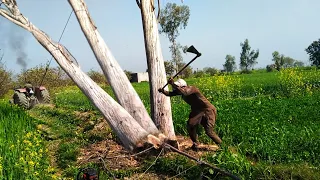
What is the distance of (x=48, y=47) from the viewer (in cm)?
770

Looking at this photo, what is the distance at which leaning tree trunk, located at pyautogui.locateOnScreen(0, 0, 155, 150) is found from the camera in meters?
7.14

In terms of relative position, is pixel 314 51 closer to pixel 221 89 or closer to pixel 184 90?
pixel 221 89

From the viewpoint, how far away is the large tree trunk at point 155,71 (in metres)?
7.88

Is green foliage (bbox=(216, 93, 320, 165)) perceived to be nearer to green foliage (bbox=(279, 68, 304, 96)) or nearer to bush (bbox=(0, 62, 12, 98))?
green foliage (bbox=(279, 68, 304, 96))

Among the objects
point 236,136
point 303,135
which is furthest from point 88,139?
point 303,135

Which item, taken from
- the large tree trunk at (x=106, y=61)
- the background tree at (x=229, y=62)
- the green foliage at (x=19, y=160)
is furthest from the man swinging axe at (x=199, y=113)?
the background tree at (x=229, y=62)

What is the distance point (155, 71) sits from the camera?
7922mm

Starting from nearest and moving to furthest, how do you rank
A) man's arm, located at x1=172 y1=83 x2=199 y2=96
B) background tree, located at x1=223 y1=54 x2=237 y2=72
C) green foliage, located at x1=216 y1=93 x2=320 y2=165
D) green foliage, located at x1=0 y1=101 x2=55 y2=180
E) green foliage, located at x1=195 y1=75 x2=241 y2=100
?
green foliage, located at x1=0 y1=101 x2=55 y2=180, green foliage, located at x1=216 y1=93 x2=320 y2=165, man's arm, located at x1=172 y1=83 x2=199 y2=96, green foliage, located at x1=195 y1=75 x2=241 y2=100, background tree, located at x1=223 y1=54 x2=237 y2=72

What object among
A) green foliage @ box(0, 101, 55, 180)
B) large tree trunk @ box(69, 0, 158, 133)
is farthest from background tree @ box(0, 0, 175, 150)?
green foliage @ box(0, 101, 55, 180)

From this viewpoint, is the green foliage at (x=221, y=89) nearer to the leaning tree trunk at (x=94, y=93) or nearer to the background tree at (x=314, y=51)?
the leaning tree trunk at (x=94, y=93)

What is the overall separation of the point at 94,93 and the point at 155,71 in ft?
4.22

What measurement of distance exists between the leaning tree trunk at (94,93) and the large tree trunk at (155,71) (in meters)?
0.79

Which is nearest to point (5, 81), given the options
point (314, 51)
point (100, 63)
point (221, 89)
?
point (221, 89)

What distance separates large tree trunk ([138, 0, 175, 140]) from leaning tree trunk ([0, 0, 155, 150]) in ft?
2.58
